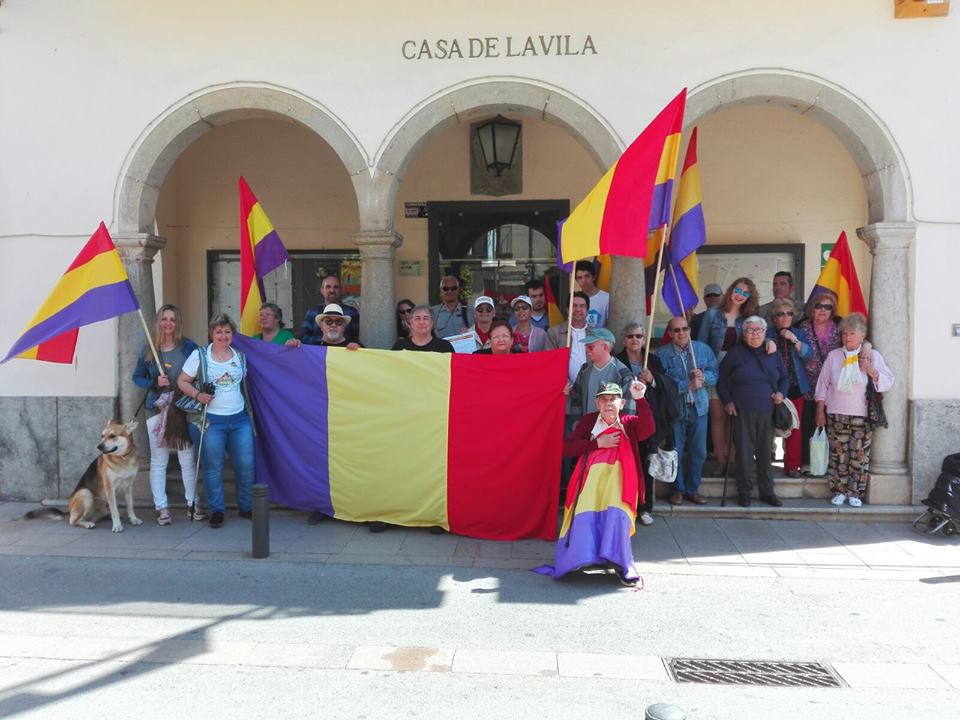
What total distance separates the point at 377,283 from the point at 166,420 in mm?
2383

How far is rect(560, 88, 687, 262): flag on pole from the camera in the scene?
573 cm

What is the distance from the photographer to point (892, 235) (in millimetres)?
7039

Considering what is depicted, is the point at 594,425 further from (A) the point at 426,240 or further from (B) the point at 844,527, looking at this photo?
(A) the point at 426,240

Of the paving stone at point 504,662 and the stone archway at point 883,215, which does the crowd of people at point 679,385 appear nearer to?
the stone archway at point 883,215

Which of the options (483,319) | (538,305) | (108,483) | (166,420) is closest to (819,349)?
(538,305)

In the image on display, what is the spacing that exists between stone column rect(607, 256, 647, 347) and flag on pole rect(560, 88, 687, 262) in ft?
3.93

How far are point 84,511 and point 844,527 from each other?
6.95m

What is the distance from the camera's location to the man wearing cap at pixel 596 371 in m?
6.15

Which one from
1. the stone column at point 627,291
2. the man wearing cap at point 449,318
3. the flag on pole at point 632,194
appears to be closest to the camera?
the flag on pole at point 632,194

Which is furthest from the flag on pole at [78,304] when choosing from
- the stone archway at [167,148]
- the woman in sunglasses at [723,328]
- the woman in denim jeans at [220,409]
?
the woman in sunglasses at [723,328]

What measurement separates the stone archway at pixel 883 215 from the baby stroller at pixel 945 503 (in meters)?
0.40

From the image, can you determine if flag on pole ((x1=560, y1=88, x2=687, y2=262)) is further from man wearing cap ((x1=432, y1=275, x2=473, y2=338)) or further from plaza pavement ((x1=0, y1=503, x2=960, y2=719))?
plaza pavement ((x1=0, y1=503, x2=960, y2=719))

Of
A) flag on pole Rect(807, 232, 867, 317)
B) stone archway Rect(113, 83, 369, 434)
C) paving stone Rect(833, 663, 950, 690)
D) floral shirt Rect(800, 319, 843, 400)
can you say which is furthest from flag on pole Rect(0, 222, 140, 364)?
flag on pole Rect(807, 232, 867, 317)

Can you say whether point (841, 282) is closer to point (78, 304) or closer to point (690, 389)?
point (690, 389)
